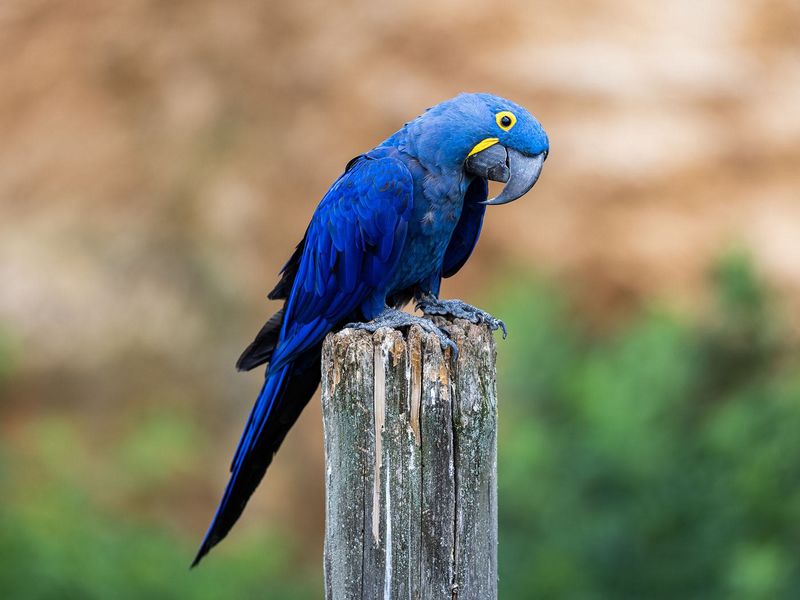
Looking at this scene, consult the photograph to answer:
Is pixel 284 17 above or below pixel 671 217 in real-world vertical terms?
above

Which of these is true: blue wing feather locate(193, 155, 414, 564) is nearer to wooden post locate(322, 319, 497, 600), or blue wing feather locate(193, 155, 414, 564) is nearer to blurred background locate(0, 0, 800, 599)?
wooden post locate(322, 319, 497, 600)

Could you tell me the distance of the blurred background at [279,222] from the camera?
6180mm

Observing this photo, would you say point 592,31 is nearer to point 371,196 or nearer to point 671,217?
point 671,217

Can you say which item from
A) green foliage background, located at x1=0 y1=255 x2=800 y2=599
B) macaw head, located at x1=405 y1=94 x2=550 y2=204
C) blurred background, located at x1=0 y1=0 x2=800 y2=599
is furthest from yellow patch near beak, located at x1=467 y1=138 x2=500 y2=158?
blurred background, located at x1=0 y1=0 x2=800 y2=599

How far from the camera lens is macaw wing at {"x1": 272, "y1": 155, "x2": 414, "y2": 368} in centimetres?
324

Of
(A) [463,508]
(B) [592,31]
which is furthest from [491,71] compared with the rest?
(A) [463,508]

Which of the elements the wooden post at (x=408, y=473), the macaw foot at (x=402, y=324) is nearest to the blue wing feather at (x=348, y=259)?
the macaw foot at (x=402, y=324)

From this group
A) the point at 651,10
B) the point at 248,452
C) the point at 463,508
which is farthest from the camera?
the point at 651,10

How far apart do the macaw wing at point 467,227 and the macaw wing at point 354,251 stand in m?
0.40

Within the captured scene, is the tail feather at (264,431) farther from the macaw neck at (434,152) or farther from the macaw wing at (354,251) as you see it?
the macaw neck at (434,152)

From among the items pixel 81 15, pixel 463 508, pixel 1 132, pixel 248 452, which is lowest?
pixel 463 508

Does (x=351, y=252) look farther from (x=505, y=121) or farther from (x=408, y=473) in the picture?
(x=408, y=473)

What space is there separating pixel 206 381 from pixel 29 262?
1560mm

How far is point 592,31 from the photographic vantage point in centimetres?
728
